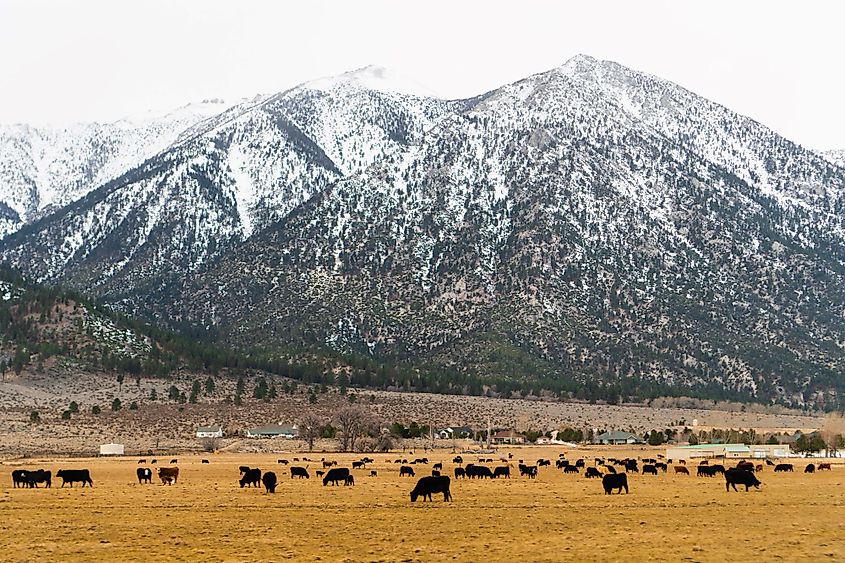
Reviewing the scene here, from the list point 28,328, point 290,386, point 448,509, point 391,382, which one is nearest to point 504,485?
point 448,509

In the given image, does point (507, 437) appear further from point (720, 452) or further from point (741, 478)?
point (741, 478)

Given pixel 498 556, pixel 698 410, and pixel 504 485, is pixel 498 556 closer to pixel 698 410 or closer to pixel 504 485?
pixel 504 485

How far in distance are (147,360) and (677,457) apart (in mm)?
118742

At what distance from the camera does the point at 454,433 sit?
141 m

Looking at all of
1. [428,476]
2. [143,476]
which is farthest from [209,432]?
[428,476]

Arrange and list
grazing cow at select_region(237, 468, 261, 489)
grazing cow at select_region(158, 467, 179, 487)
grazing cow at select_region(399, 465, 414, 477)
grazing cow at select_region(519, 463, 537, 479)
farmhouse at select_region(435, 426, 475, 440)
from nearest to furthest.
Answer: grazing cow at select_region(237, 468, 261, 489)
grazing cow at select_region(158, 467, 179, 487)
grazing cow at select_region(519, 463, 537, 479)
grazing cow at select_region(399, 465, 414, 477)
farmhouse at select_region(435, 426, 475, 440)

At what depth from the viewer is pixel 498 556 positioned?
85.7ft

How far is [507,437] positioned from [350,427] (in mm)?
31354

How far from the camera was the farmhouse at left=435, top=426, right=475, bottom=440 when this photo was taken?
14012 cm

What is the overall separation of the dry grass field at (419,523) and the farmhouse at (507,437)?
81.9 metres

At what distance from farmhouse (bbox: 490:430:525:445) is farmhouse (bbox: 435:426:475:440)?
4160 mm

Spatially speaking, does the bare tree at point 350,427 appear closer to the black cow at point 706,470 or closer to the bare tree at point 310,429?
the bare tree at point 310,429

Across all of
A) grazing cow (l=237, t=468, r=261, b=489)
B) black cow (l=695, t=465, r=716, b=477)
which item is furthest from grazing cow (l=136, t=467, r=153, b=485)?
black cow (l=695, t=465, r=716, b=477)

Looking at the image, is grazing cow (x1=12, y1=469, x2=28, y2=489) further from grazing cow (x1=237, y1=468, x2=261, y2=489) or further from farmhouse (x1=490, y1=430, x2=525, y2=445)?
farmhouse (x1=490, y1=430, x2=525, y2=445)
